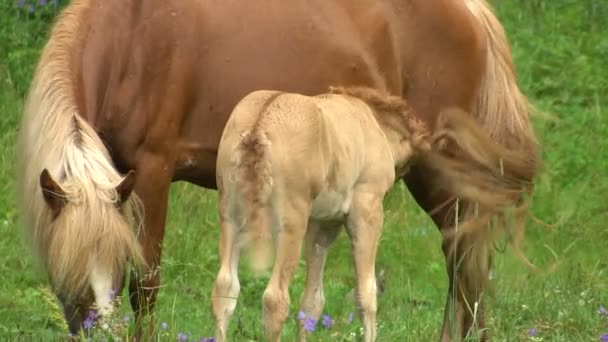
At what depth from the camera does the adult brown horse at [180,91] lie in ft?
18.7

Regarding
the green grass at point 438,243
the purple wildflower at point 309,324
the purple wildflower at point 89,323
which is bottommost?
the green grass at point 438,243

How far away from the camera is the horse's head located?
5.57 meters

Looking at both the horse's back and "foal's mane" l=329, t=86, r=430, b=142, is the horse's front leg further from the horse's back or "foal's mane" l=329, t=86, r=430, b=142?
"foal's mane" l=329, t=86, r=430, b=142

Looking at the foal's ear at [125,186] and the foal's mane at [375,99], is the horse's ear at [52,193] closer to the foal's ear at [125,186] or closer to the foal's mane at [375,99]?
the foal's ear at [125,186]

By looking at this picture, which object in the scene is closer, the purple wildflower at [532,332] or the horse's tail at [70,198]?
the horse's tail at [70,198]

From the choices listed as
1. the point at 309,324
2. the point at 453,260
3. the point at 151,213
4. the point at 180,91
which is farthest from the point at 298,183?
the point at 453,260

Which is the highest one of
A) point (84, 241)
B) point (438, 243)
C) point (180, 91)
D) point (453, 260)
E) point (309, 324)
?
point (180, 91)

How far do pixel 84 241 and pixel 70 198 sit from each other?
190 millimetres

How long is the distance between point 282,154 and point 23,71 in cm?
558

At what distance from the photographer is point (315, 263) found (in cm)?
600

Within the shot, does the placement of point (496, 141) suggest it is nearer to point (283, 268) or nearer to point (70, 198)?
point (283, 268)

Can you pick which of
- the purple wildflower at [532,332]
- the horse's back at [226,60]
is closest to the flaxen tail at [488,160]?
the horse's back at [226,60]

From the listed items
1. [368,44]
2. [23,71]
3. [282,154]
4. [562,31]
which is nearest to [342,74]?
[368,44]

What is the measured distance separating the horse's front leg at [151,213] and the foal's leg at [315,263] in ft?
2.45
